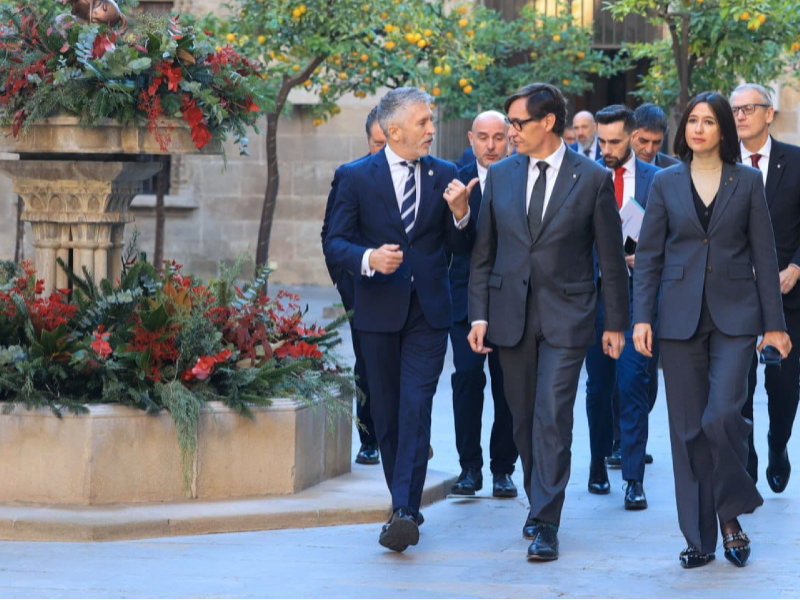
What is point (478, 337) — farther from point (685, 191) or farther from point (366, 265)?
point (685, 191)

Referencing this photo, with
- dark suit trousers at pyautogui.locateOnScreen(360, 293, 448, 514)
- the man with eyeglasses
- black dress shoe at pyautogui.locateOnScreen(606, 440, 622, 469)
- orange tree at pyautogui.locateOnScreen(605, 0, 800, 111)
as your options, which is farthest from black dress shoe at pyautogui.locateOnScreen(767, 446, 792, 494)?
orange tree at pyautogui.locateOnScreen(605, 0, 800, 111)

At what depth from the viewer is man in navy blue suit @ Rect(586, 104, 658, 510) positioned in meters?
7.82

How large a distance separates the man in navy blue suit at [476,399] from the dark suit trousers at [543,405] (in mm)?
1199

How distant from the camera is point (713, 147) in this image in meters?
6.45

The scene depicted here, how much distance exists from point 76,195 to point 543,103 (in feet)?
8.28

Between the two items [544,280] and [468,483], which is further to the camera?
[468,483]

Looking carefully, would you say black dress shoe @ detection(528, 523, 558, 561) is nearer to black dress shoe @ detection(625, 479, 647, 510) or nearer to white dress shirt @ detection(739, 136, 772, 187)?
black dress shoe @ detection(625, 479, 647, 510)

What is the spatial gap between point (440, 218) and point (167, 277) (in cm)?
172

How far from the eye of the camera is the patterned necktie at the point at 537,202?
6.64 metres

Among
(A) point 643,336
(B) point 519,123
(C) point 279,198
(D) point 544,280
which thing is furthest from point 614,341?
(C) point 279,198

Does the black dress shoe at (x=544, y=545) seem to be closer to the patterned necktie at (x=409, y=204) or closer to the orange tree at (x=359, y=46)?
the patterned necktie at (x=409, y=204)

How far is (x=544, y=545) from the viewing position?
6.38 metres

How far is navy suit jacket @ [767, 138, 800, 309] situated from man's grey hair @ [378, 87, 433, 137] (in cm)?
192

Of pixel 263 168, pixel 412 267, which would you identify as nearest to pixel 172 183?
pixel 263 168
